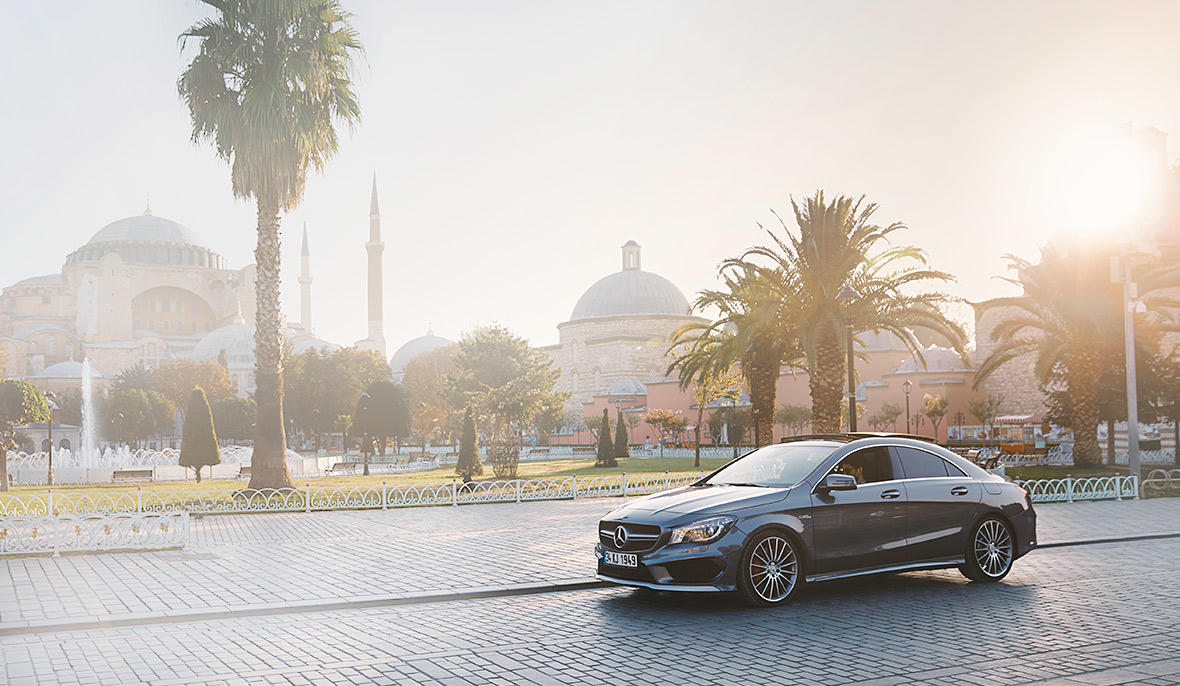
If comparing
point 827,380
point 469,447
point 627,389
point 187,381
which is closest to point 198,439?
point 469,447

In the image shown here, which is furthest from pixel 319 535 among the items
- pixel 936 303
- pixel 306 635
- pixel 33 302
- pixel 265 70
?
pixel 33 302

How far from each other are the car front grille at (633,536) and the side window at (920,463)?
264cm

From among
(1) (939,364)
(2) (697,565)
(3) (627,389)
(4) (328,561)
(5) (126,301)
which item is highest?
(5) (126,301)

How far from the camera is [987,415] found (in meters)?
44.2

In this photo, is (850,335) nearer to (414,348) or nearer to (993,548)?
(993,548)

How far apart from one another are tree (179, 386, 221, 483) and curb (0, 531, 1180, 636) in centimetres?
2095

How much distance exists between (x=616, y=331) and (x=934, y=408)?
41335 mm

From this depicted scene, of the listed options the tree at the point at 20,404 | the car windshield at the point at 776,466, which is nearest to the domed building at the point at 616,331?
the tree at the point at 20,404

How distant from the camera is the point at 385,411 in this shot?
47.8 meters

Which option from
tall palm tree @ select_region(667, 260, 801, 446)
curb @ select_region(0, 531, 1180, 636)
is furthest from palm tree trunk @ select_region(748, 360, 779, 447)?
curb @ select_region(0, 531, 1180, 636)

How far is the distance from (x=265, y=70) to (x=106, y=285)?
89.6 m

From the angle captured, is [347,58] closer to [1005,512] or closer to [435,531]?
[435,531]

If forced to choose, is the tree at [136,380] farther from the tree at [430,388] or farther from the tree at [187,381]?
the tree at [430,388]

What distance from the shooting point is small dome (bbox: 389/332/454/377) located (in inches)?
4122
